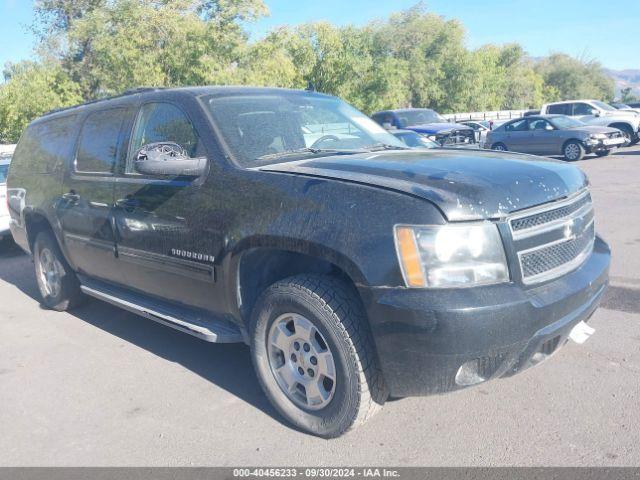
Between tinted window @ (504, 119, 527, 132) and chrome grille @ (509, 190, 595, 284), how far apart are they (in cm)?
1625

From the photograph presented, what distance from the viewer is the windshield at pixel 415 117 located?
1925 cm

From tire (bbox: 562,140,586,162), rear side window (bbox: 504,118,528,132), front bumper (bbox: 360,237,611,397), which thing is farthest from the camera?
rear side window (bbox: 504,118,528,132)

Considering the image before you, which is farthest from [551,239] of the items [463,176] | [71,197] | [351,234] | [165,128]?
[71,197]

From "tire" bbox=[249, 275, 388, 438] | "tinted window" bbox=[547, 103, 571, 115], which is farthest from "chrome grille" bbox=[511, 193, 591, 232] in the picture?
"tinted window" bbox=[547, 103, 571, 115]

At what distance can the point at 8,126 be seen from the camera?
26219 mm

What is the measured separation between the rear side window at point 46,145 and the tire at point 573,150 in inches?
608

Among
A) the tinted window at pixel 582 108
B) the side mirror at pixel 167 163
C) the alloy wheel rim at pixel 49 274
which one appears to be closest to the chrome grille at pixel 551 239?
the side mirror at pixel 167 163

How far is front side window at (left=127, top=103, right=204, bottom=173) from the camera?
12.6 feet

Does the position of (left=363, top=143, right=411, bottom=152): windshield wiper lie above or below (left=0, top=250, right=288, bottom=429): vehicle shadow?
above

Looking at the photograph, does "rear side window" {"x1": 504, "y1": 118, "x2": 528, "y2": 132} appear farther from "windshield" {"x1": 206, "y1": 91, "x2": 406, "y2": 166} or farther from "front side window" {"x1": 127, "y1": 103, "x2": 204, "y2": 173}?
"front side window" {"x1": 127, "y1": 103, "x2": 204, "y2": 173}

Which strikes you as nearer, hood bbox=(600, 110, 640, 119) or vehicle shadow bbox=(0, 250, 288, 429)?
vehicle shadow bbox=(0, 250, 288, 429)

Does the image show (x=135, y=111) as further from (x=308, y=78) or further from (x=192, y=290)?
(x=308, y=78)

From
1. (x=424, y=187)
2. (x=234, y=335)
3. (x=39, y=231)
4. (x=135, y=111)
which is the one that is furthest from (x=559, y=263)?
(x=39, y=231)

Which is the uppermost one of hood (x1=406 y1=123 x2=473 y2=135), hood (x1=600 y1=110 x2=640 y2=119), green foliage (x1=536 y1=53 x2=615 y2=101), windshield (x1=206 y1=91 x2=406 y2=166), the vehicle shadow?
windshield (x1=206 y1=91 x2=406 y2=166)
